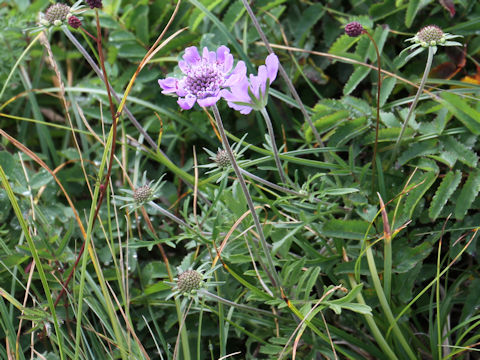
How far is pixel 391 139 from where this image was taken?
171 cm

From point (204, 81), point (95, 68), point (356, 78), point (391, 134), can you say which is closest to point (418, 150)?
point (391, 134)

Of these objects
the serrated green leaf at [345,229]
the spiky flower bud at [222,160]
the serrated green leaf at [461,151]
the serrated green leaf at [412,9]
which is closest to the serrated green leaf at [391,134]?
the serrated green leaf at [461,151]

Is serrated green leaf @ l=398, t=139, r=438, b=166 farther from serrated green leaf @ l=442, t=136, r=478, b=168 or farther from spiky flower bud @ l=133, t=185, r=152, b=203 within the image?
spiky flower bud @ l=133, t=185, r=152, b=203

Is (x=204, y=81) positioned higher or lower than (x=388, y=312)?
higher

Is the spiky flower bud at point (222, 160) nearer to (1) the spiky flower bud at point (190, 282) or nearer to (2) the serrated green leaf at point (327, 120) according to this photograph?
(1) the spiky flower bud at point (190, 282)

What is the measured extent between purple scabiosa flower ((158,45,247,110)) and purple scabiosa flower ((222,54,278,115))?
22 mm

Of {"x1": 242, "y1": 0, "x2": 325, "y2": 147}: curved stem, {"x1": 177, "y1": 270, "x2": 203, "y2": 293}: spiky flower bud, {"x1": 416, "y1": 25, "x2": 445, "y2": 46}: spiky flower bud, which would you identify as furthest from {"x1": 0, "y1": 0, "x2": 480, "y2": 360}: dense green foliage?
{"x1": 416, "y1": 25, "x2": 445, "y2": 46}: spiky flower bud

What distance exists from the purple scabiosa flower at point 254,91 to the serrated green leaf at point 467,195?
0.72 metres

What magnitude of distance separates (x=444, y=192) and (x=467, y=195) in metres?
0.06

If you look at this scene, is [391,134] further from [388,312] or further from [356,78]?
[388,312]

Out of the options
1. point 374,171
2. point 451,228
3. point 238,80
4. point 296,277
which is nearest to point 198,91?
point 238,80

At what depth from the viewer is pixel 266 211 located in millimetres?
1719

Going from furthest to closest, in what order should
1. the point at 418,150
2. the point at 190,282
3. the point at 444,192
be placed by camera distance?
the point at 418,150 < the point at 444,192 < the point at 190,282

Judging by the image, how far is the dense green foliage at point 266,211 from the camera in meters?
1.52
